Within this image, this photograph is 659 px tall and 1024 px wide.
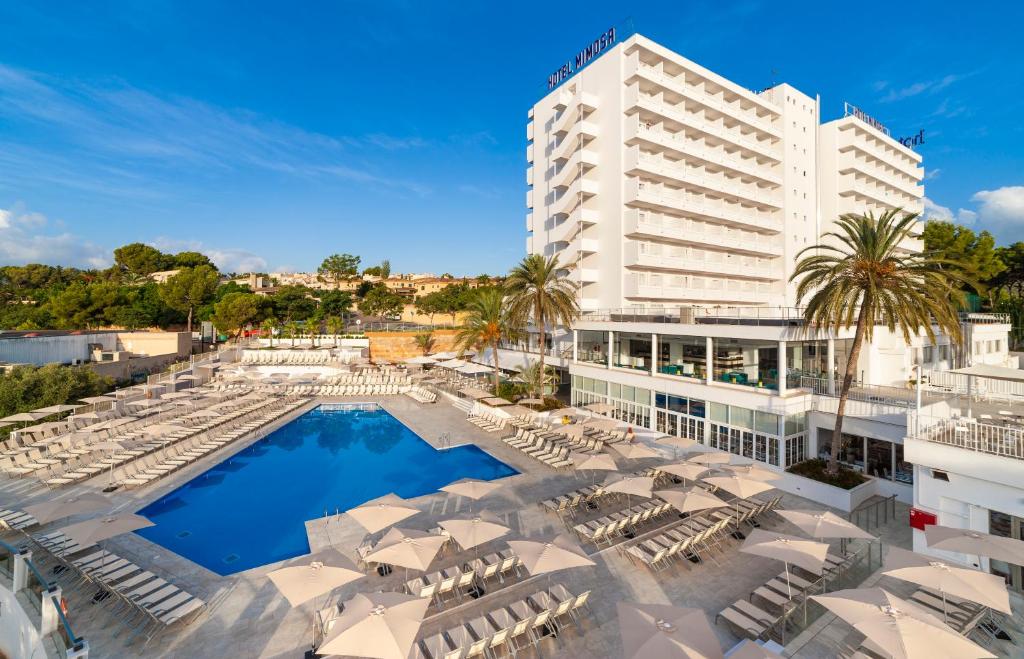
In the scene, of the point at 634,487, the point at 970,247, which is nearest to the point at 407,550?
the point at 634,487

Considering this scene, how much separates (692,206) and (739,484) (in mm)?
27102

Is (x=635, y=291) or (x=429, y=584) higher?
(x=635, y=291)

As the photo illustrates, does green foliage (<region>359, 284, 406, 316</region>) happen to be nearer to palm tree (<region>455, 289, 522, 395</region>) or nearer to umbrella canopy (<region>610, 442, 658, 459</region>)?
palm tree (<region>455, 289, 522, 395</region>)

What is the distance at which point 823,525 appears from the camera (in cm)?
992

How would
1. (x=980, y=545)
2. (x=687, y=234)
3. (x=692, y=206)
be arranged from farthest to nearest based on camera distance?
(x=692, y=206)
(x=687, y=234)
(x=980, y=545)

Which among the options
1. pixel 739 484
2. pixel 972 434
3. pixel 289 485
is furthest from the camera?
pixel 289 485

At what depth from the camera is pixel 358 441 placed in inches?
946

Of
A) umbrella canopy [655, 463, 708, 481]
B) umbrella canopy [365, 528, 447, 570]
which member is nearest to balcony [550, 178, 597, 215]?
umbrella canopy [655, 463, 708, 481]

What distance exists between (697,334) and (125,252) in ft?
336

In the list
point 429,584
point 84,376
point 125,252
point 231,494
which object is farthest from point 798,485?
point 125,252

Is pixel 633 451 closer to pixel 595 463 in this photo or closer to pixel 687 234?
pixel 595 463

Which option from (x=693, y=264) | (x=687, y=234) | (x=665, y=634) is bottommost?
(x=665, y=634)

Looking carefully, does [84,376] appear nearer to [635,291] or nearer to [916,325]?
[635,291]

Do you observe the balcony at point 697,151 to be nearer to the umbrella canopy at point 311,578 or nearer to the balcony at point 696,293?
the balcony at point 696,293
